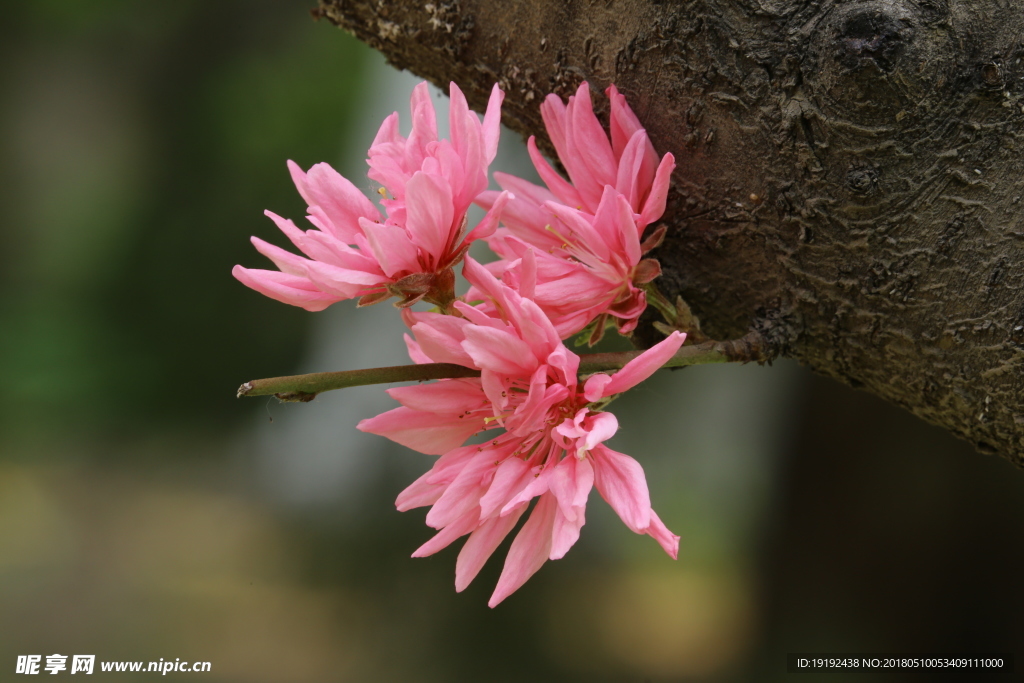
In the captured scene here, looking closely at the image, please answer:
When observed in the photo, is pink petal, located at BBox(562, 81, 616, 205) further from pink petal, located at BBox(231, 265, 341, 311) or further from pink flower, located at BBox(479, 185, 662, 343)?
pink petal, located at BBox(231, 265, 341, 311)

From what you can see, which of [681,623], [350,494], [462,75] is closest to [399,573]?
[350,494]

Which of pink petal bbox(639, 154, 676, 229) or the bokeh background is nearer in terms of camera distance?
pink petal bbox(639, 154, 676, 229)

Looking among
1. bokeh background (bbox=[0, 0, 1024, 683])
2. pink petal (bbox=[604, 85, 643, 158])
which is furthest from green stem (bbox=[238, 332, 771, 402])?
bokeh background (bbox=[0, 0, 1024, 683])

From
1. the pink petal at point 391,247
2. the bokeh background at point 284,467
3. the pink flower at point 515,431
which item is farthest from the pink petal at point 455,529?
the bokeh background at point 284,467

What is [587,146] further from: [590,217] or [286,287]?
[286,287]

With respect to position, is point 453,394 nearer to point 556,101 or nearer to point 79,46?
point 556,101

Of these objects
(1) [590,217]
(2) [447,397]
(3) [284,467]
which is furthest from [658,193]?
(3) [284,467]
